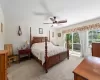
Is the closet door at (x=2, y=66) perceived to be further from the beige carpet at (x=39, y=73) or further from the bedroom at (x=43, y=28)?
the bedroom at (x=43, y=28)

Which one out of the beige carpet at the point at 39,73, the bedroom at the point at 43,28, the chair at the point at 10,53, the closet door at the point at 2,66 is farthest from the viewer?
the chair at the point at 10,53

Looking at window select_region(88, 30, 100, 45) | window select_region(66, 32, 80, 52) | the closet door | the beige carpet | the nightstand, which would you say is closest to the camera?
the closet door

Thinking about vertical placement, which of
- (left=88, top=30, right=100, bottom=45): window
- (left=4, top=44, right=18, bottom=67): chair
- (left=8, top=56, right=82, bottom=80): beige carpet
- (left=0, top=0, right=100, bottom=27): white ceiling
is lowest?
(left=8, top=56, right=82, bottom=80): beige carpet

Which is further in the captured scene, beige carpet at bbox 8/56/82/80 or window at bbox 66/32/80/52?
window at bbox 66/32/80/52

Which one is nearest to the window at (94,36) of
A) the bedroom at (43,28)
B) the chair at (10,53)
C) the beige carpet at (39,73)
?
the bedroom at (43,28)

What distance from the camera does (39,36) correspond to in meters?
6.14

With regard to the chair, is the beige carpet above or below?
below

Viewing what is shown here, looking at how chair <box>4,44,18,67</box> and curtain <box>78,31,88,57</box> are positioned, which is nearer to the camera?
chair <box>4,44,18,67</box>

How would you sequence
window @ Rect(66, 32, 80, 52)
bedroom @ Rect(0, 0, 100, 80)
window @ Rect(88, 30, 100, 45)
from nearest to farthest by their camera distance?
bedroom @ Rect(0, 0, 100, 80), window @ Rect(88, 30, 100, 45), window @ Rect(66, 32, 80, 52)

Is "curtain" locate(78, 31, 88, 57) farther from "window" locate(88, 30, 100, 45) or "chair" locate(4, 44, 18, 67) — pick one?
"chair" locate(4, 44, 18, 67)

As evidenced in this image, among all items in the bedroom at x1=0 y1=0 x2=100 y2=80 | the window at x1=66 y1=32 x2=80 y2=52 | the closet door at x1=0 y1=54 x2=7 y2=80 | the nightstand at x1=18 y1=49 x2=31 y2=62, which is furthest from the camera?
the window at x1=66 y1=32 x2=80 y2=52

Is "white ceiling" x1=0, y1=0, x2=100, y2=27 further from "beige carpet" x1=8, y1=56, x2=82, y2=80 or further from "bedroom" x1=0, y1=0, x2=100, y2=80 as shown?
"beige carpet" x1=8, y1=56, x2=82, y2=80

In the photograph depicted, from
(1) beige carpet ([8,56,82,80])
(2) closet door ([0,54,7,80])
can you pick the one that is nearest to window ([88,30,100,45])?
(1) beige carpet ([8,56,82,80])

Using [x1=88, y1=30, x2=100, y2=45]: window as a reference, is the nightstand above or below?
below
